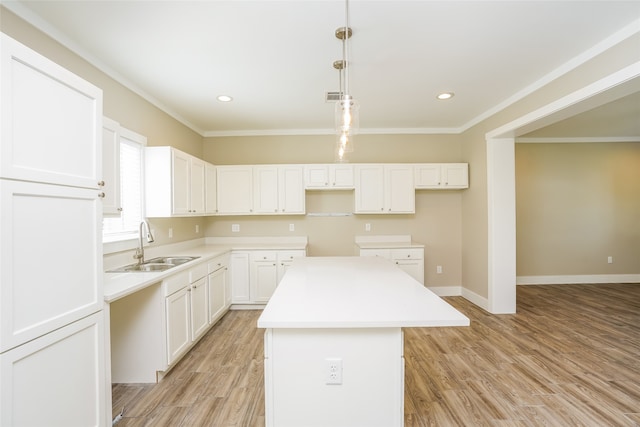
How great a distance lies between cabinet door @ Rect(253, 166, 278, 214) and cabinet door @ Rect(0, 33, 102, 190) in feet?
8.45

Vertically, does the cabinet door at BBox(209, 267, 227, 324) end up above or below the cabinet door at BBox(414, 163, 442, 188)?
below

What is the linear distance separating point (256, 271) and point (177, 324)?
1469mm

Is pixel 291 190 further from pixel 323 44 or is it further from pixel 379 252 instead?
pixel 323 44

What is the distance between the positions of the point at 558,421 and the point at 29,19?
4.35 meters

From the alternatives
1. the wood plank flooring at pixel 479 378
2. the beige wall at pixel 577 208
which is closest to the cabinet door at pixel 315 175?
→ the wood plank flooring at pixel 479 378

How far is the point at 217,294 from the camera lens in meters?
3.34

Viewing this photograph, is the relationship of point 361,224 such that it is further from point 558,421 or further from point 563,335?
point 558,421

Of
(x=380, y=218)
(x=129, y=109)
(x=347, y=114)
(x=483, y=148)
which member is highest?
(x=129, y=109)

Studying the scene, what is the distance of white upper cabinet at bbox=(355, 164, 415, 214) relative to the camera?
4.11 m

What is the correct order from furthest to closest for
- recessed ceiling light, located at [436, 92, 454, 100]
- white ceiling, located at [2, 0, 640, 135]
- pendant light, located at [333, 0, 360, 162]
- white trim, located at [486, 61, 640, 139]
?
recessed ceiling light, located at [436, 92, 454, 100] → white trim, located at [486, 61, 640, 139] → pendant light, located at [333, 0, 360, 162] → white ceiling, located at [2, 0, 640, 135]

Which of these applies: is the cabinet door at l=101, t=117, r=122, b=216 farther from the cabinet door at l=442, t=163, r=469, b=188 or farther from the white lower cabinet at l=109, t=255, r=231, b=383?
the cabinet door at l=442, t=163, r=469, b=188

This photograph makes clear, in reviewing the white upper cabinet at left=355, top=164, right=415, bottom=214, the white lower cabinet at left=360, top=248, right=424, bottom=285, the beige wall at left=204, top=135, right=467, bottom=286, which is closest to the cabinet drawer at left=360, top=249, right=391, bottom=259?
the white lower cabinet at left=360, top=248, right=424, bottom=285

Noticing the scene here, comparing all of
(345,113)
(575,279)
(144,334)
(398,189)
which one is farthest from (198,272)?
(575,279)

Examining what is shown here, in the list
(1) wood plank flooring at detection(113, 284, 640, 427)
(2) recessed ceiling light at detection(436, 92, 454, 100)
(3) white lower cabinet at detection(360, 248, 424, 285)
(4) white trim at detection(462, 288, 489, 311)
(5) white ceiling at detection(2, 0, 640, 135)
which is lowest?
(1) wood plank flooring at detection(113, 284, 640, 427)
